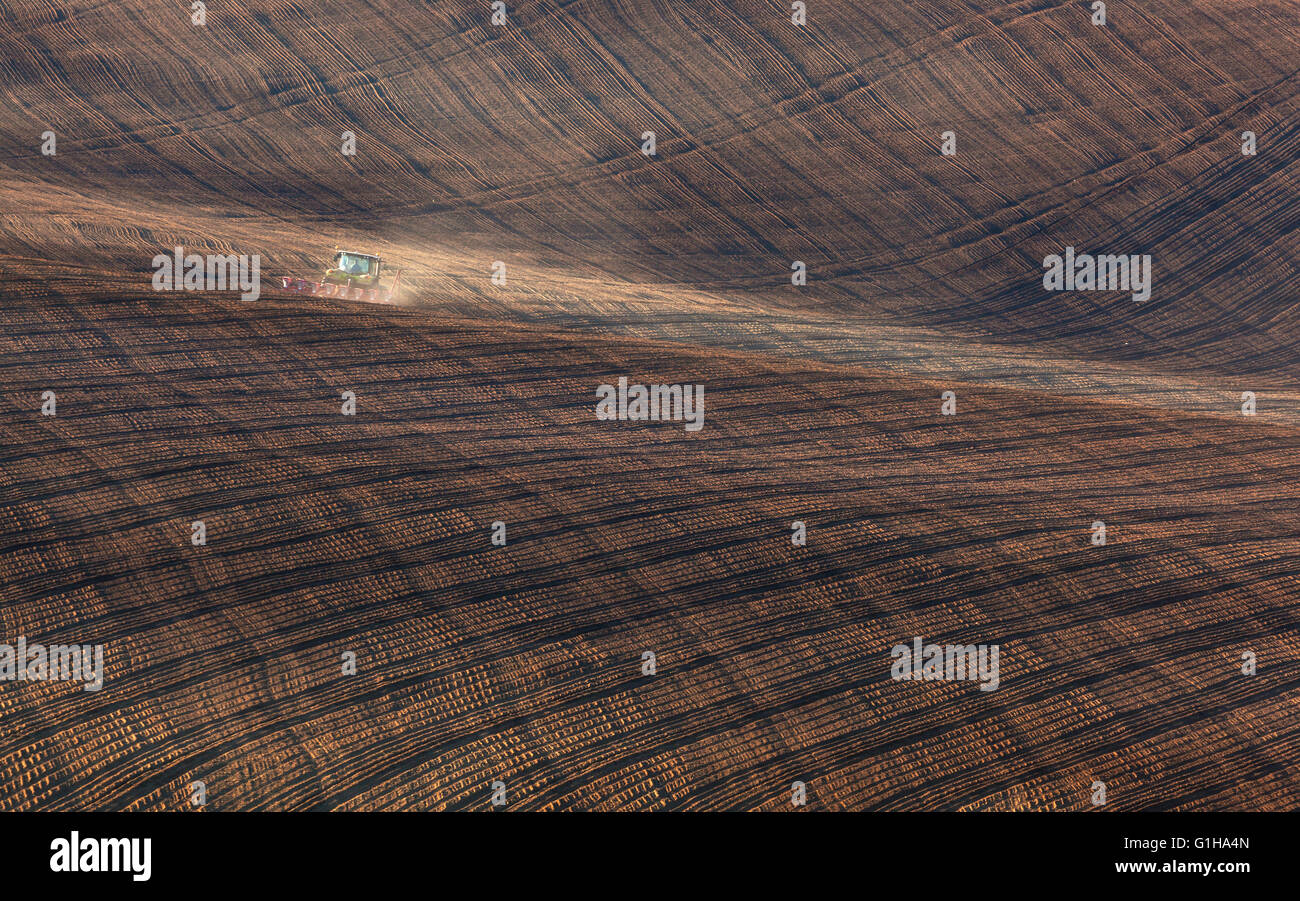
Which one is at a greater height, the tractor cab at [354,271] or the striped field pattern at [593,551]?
the tractor cab at [354,271]

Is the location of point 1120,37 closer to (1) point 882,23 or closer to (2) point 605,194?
(1) point 882,23
